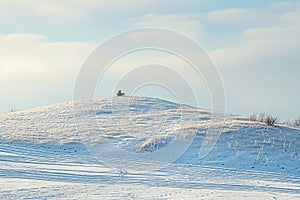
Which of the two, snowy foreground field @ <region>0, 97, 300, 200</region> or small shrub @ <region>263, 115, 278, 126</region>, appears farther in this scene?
small shrub @ <region>263, 115, 278, 126</region>

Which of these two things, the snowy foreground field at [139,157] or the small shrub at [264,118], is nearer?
the snowy foreground field at [139,157]

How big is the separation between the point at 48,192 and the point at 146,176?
384 cm

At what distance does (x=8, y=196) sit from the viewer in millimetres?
9148

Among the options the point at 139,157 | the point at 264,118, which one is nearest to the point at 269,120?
the point at 264,118

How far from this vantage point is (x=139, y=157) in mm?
17422

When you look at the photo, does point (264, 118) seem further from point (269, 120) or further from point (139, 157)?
point (139, 157)

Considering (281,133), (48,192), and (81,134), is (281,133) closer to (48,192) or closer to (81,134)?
(81,134)

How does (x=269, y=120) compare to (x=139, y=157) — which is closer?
(x=139, y=157)

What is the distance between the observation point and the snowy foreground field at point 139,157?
1076cm

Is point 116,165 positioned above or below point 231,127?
below

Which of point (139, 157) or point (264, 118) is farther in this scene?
point (264, 118)

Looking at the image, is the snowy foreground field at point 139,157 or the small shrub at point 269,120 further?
the small shrub at point 269,120

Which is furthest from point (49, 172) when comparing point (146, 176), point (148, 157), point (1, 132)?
point (1, 132)

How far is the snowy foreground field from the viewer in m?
10.8
